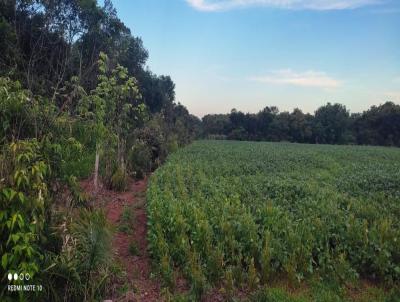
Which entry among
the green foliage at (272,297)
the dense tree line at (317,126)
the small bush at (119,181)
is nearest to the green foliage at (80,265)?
the green foliage at (272,297)

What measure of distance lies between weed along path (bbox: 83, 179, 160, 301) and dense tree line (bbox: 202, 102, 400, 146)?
249 feet

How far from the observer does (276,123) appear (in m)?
88.4

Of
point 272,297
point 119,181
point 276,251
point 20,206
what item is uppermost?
point 20,206

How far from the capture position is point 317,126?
277 ft

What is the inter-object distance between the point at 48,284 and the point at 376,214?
748 centimetres

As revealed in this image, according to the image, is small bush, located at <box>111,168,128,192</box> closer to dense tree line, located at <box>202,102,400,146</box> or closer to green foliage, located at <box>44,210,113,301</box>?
green foliage, located at <box>44,210,113,301</box>

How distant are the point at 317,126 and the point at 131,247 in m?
82.7

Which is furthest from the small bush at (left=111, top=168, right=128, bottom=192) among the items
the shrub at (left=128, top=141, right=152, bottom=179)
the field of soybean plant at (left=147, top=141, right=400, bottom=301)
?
the field of soybean plant at (left=147, top=141, right=400, bottom=301)

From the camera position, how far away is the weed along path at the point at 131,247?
5.46 meters

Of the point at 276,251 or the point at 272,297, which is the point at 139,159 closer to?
the point at 276,251

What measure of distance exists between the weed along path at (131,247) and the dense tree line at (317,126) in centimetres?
7598

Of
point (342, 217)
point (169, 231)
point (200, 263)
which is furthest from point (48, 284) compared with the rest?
point (342, 217)

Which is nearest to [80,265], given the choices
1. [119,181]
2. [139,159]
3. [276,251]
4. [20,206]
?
[20,206]

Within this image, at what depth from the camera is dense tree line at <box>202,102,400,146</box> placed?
77.2 metres
